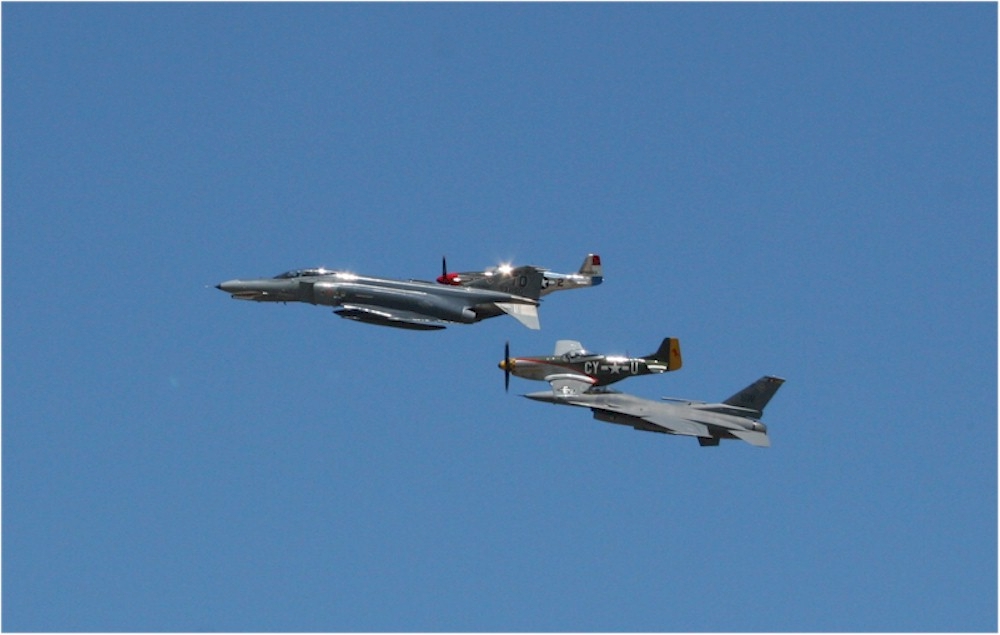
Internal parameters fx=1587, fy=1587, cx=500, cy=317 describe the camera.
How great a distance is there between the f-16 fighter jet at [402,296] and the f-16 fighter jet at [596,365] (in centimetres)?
318

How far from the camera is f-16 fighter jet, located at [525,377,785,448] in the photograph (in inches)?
4798

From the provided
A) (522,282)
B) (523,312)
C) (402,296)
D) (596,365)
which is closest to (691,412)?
(596,365)

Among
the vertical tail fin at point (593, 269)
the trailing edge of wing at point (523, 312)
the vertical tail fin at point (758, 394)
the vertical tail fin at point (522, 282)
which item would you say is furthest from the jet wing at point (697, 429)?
the vertical tail fin at point (593, 269)

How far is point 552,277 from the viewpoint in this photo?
148 metres

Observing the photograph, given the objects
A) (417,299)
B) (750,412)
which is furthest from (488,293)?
(750,412)

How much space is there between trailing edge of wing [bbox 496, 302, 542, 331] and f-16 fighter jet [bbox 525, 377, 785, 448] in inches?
301

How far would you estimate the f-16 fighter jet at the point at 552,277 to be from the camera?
13562 centimetres

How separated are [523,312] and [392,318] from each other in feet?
36.3

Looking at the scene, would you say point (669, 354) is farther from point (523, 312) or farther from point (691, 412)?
point (523, 312)

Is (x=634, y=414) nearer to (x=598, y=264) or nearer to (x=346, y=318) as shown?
(x=346, y=318)

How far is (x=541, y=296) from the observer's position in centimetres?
13988

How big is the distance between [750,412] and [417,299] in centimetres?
2815

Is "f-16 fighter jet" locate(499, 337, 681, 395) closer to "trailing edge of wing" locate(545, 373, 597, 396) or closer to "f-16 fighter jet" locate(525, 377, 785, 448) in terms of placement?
"trailing edge of wing" locate(545, 373, 597, 396)

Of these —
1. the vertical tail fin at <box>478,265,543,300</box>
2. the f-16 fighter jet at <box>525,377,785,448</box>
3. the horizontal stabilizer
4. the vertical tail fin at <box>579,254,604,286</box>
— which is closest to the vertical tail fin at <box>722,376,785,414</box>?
the f-16 fighter jet at <box>525,377,785,448</box>
